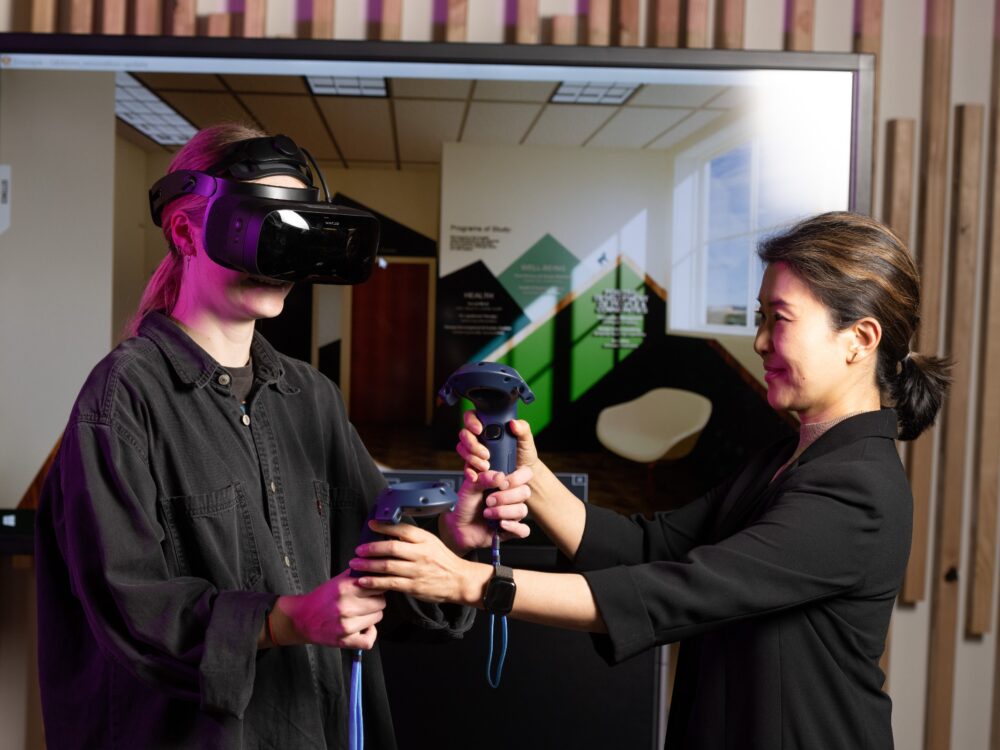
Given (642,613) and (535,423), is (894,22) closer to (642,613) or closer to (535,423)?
(535,423)

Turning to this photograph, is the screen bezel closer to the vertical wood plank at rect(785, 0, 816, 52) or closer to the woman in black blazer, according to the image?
the vertical wood plank at rect(785, 0, 816, 52)

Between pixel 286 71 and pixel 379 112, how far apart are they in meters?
0.28

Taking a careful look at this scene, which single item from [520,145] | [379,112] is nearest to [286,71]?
[379,112]

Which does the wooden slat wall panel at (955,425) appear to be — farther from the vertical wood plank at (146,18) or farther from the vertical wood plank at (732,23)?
the vertical wood plank at (146,18)

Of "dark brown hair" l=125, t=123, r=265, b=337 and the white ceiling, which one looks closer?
"dark brown hair" l=125, t=123, r=265, b=337

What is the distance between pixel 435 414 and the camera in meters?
2.45

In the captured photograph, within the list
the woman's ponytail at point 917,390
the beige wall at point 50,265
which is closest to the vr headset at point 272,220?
the woman's ponytail at point 917,390

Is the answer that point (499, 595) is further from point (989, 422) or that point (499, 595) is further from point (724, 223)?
point (989, 422)

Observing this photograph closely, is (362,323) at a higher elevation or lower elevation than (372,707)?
higher

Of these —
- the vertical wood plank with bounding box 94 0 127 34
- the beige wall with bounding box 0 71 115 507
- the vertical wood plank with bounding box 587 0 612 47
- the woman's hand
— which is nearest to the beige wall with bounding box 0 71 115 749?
the beige wall with bounding box 0 71 115 507

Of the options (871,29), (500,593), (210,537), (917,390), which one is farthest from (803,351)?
(871,29)

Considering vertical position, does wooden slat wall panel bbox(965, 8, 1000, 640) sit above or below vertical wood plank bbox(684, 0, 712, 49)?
below

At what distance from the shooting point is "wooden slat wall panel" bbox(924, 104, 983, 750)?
255 cm

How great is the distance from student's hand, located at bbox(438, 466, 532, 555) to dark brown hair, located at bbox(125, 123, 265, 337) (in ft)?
1.87
